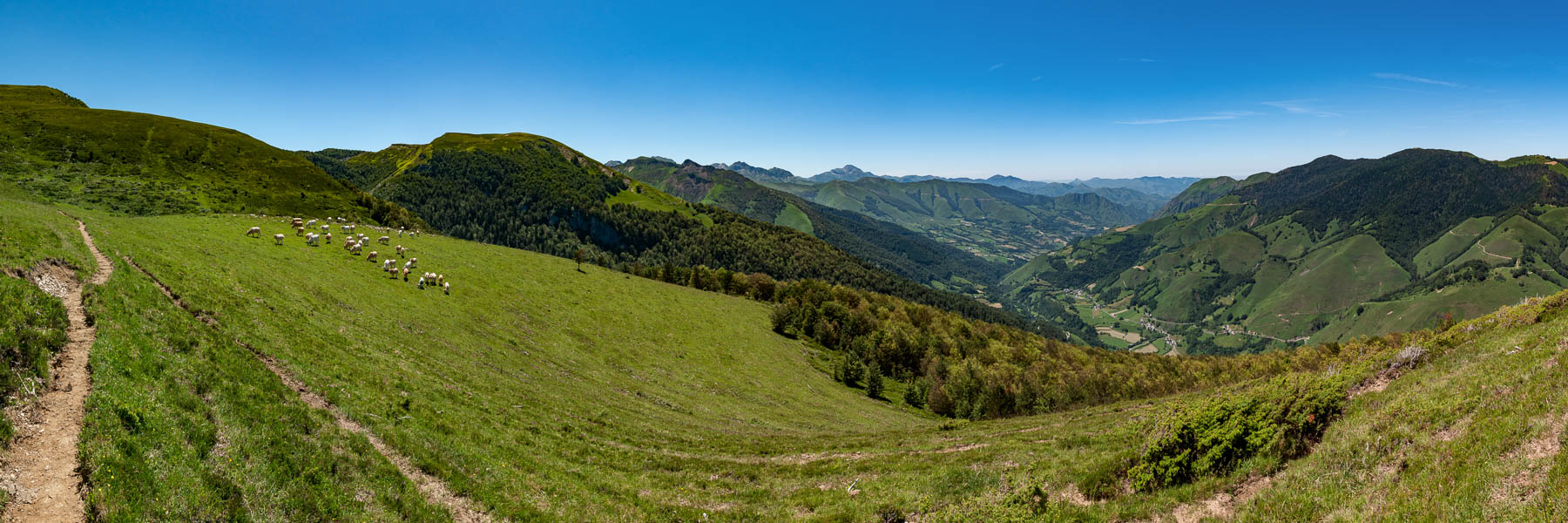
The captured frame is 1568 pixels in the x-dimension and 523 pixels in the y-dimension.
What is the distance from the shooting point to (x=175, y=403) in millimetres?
13422

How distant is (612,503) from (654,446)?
839 cm

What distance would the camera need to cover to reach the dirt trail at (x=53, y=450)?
29.7ft

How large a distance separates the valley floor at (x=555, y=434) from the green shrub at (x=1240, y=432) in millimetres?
457

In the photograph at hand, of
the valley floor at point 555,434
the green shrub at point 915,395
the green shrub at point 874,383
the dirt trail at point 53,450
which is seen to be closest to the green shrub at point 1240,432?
the valley floor at point 555,434

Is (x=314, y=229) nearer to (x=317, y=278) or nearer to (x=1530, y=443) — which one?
(x=317, y=278)

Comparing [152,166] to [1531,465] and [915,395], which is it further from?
[1531,465]

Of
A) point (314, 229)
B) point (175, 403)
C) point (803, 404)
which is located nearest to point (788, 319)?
point (803, 404)

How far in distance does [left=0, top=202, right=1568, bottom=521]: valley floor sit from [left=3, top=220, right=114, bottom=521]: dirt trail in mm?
256

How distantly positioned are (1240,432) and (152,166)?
139 m

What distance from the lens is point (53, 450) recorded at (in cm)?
1021

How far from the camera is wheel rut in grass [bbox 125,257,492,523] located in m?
15.6

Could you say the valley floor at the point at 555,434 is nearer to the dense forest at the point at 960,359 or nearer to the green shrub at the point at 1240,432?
the green shrub at the point at 1240,432

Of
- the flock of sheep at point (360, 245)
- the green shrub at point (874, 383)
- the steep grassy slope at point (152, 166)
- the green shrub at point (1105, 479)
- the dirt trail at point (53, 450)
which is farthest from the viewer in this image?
the green shrub at point (874, 383)

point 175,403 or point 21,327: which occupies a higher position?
point 21,327
